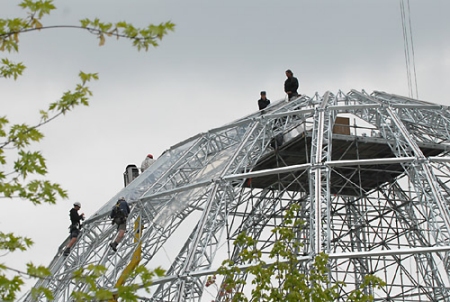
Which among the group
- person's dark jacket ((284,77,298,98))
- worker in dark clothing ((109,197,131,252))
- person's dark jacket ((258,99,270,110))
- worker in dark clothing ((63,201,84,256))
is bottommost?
worker in dark clothing ((109,197,131,252))

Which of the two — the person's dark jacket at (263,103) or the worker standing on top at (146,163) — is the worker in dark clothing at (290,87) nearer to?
the person's dark jacket at (263,103)

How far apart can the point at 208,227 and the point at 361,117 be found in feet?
22.8

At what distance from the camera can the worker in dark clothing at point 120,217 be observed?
117 ft

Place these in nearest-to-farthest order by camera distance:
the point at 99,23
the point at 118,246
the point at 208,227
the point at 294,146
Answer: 1. the point at 99,23
2. the point at 208,227
3. the point at 118,246
4. the point at 294,146

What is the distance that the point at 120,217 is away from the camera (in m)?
35.8

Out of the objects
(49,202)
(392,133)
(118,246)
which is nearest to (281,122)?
(392,133)

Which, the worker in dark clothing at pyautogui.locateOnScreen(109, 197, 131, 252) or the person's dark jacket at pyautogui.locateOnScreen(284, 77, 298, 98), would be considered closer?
the worker in dark clothing at pyautogui.locateOnScreen(109, 197, 131, 252)

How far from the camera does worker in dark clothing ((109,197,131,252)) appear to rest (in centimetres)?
3566

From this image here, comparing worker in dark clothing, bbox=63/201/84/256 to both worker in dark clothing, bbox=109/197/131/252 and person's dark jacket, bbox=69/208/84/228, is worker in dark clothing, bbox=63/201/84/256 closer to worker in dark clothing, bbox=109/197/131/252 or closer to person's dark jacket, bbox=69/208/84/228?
person's dark jacket, bbox=69/208/84/228

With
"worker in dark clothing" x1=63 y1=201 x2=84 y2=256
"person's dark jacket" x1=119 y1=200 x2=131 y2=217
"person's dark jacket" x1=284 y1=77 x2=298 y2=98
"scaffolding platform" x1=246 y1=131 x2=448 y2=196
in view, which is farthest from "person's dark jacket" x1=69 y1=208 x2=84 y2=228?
"person's dark jacket" x1=284 y1=77 x2=298 y2=98

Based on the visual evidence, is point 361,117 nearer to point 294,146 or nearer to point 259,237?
point 294,146

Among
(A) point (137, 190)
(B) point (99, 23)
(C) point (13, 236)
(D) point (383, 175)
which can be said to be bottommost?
(C) point (13, 236)

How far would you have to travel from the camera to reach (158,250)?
116ft

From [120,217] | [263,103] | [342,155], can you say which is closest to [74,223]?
[120,217]
